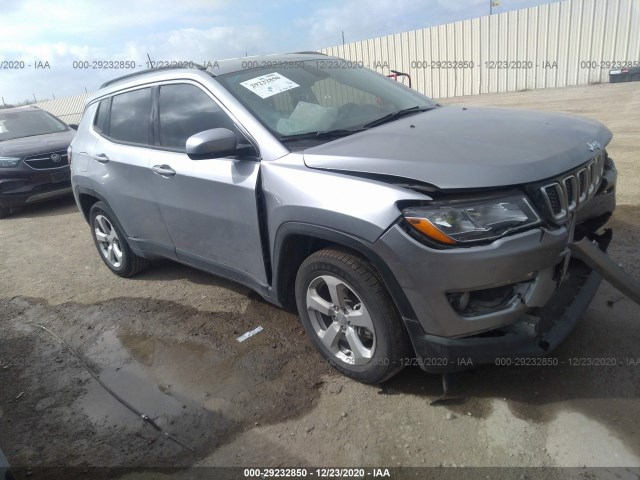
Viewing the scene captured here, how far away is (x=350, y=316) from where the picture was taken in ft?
8.59

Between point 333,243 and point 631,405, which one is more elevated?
point 333,243

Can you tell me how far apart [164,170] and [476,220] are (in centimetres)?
229

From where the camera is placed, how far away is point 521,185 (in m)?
2.15

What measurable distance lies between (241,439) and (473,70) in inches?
725

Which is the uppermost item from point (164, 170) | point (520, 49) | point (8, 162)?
point (164, 170)

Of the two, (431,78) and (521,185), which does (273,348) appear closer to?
(521,185)

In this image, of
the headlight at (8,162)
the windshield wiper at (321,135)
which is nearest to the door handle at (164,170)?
the windshield wiper at (321,135)

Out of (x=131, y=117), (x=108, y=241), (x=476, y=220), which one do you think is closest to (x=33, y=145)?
(x=108, y=241)

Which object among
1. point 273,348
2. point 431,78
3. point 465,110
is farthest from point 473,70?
point 273,348

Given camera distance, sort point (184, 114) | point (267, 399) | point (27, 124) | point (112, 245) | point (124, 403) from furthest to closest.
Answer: point (27, 124)
point (112, 245)
point (184, 114)
point (124, 403)
point (267, 399)

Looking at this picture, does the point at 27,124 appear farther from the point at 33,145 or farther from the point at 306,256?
the point at 306,256

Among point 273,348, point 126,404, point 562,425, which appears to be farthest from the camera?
point 273,348

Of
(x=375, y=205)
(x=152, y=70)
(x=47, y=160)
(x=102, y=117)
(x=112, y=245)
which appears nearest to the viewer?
(x=375, y=205)

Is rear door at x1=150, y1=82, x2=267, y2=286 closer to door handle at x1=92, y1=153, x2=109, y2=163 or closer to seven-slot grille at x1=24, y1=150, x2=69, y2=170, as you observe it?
door handle at x1=92, y1=153, x2=109, y2=163
